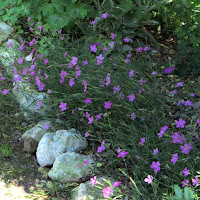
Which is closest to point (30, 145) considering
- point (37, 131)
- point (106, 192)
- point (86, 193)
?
point (37, 131)

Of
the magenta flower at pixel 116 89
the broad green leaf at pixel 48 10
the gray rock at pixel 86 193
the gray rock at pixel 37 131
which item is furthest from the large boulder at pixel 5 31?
the gray rock at pixel 86 193

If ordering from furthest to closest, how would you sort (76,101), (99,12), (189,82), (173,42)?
1. (173,42)
2. (99,12)
3. (189,82)
4. (76,101)

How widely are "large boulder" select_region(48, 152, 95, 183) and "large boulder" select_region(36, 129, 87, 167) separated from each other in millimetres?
144

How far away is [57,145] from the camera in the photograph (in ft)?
9.70

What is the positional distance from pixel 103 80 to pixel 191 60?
50.0 inches

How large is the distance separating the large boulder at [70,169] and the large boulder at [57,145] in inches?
5.7

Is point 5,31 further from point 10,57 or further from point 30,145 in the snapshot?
point 30,145

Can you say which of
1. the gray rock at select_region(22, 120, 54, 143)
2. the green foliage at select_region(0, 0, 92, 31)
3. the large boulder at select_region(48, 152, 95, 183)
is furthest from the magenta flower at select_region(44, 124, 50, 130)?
the green foliage at select_region(0, 0, 92, 31)

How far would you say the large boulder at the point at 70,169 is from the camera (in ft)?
8.86

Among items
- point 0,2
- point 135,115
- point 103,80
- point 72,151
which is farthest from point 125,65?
point 0,2

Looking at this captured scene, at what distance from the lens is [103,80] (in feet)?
9.59

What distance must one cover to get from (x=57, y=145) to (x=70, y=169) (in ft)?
1.02

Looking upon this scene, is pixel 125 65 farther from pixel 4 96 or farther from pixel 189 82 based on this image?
pixel 4 96

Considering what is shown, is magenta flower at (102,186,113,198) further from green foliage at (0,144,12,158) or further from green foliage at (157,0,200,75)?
green foliage at (157,0,200,75)
